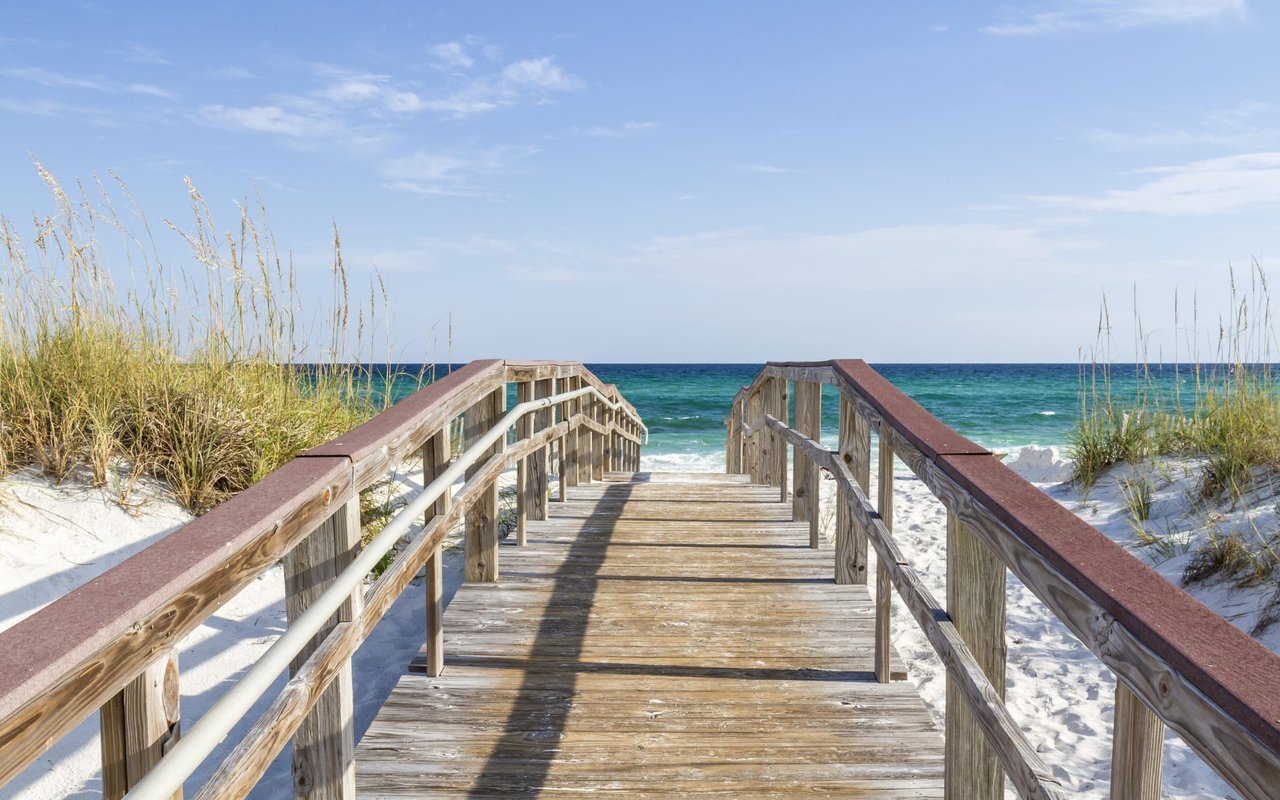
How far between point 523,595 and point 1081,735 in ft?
7.58

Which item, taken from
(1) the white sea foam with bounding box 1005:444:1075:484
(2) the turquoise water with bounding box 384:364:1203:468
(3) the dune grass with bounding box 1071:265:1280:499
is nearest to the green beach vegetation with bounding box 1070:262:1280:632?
(3) the dune grass with bounding box 1071:265:1280:499

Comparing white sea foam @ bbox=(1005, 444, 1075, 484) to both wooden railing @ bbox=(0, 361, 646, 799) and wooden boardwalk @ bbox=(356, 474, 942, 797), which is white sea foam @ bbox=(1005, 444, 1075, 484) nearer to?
wooden boardwalk @ bbox=(356, 474, 942, 797)

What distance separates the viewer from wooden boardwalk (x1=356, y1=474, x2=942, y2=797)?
2.27 metres

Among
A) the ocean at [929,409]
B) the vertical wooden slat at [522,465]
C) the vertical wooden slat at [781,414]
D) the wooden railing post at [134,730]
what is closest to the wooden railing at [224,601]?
the wooden railing post at [134,730]

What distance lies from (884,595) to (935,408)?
29.7m

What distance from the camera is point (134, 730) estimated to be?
119cm

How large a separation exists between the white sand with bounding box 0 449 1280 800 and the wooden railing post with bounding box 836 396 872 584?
44cm

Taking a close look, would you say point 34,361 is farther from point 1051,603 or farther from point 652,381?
point 652,381

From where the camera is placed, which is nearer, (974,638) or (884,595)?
(974,638)

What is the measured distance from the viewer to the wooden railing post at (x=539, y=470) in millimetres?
4807

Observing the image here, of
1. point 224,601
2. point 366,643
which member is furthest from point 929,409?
point 224,601

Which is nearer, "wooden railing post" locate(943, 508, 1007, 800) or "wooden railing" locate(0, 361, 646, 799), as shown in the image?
"wooden railing" locate(0, 361, 646, 799)

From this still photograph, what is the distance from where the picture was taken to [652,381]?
47250 millimetres

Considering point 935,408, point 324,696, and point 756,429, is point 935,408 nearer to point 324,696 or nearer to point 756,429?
point 756,429
